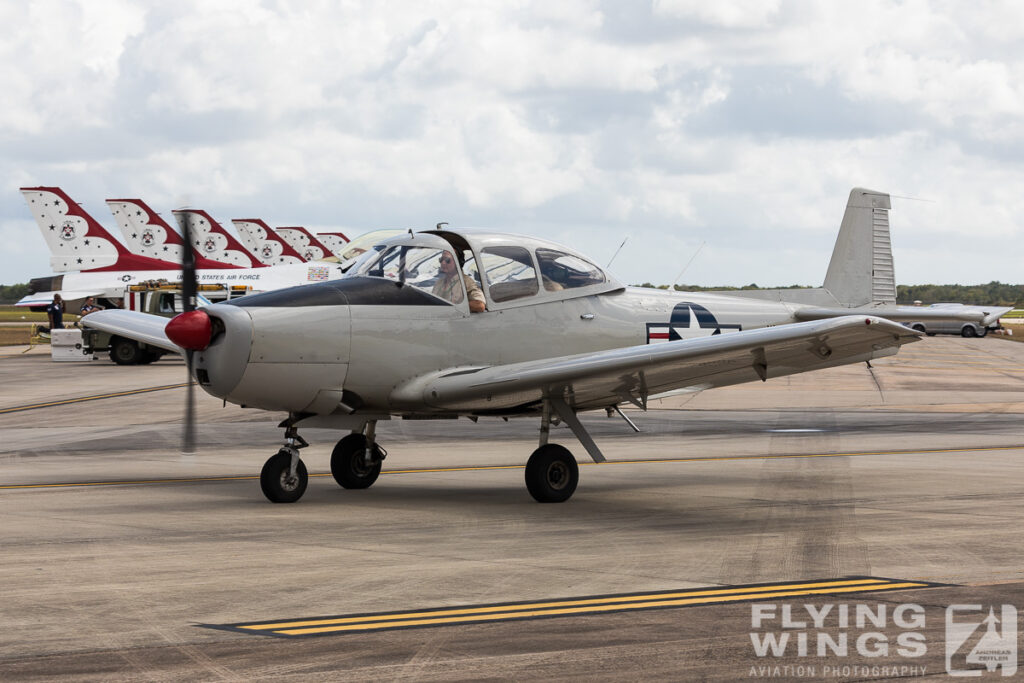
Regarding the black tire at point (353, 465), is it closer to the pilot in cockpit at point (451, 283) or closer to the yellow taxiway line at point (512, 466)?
the yellow taxiway line at point (512, 466)

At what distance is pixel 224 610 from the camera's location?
7172 mm

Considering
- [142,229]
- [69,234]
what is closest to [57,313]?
[69,234]

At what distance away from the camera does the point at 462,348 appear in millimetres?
12148

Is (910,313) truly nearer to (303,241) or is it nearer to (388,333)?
(388,333)

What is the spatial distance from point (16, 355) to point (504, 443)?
115 feet

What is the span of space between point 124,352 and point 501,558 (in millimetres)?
34514

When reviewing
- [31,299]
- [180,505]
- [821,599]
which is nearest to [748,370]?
[821,599]

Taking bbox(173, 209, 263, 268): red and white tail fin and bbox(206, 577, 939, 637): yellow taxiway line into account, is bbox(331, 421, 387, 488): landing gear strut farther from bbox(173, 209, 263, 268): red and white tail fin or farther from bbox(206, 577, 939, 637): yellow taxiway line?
bbox(173, 209, 263, 268): red and white tail fin

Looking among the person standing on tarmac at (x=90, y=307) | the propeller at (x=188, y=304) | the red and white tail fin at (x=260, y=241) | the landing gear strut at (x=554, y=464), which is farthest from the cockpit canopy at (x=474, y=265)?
the red and white tail fin at (x=260, y=241)

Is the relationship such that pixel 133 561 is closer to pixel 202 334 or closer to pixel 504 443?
pixel 202 334

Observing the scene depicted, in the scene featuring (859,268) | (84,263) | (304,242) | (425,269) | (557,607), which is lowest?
(557,607)

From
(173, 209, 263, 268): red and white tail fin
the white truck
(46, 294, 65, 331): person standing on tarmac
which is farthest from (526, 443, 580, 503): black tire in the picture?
(173, 209, 263, 268): red and white tail fin

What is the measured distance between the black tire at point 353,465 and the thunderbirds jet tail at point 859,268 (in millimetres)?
5831

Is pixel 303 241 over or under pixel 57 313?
over
